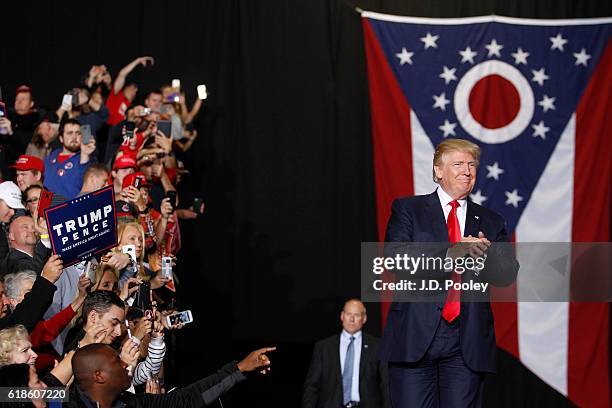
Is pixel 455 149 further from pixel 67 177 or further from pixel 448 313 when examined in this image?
pixel 67 177

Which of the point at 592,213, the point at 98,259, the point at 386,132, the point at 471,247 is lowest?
the point at 592,213

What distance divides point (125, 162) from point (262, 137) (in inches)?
118

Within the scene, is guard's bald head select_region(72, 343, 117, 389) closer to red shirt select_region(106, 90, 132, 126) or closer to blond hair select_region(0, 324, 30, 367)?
blond hair select_region(0, 324, 30, 367)

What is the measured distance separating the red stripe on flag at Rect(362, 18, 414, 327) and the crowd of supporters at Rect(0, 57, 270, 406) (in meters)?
1.69

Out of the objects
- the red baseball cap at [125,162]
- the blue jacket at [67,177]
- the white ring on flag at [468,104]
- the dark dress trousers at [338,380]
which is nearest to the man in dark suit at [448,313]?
the red baseball cap at [125,162]

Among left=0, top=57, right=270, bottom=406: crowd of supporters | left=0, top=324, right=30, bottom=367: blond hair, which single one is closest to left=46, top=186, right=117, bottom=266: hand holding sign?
left=0, top=57, right=270, bottom=406: crowd of supporters

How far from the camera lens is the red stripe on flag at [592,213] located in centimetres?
930

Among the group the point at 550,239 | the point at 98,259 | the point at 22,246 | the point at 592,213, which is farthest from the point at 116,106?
the point at 592,213

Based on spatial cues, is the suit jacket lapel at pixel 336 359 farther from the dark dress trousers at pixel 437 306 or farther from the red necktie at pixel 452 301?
the red necktie at pixel 452 301

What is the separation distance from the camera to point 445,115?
30.7ft

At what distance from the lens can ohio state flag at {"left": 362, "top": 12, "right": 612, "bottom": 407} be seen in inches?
366

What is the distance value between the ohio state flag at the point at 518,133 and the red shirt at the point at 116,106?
7.76ft

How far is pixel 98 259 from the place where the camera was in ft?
16.5

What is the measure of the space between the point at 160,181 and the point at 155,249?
1.32 m
